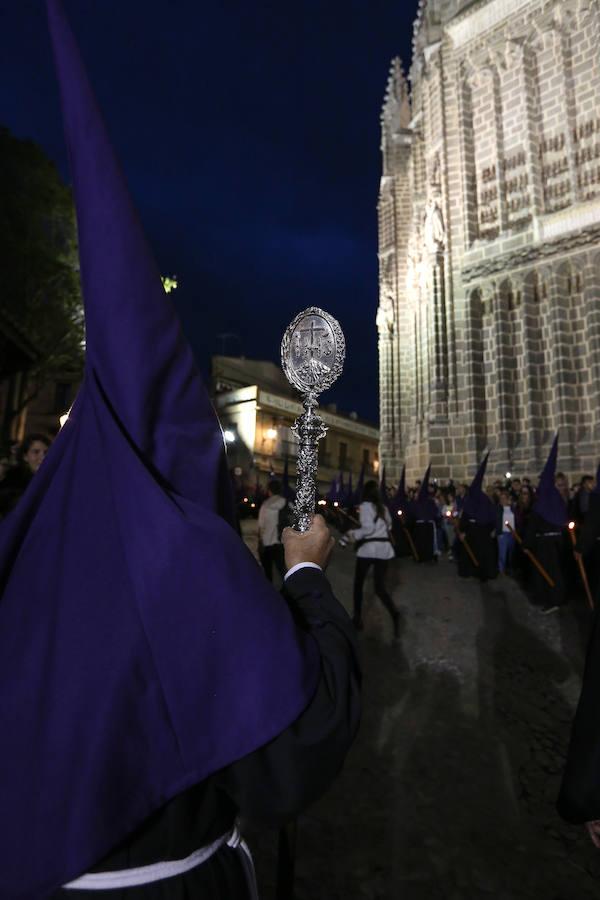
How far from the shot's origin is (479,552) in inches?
448

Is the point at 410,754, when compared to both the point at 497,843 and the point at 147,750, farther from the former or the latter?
the point at 147,750

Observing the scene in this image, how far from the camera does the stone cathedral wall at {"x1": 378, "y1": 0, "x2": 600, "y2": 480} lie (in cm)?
1678

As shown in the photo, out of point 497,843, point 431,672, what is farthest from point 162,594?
point 431,672

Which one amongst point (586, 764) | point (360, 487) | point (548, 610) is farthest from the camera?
point (360, 487)

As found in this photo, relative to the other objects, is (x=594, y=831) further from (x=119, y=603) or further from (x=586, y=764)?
(x=119, y=603)

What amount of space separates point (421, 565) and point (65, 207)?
1661 centimetres

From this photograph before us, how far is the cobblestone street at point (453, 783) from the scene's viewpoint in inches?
130

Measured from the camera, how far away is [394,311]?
22.7 meters

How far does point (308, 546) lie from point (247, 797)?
60 centimetres

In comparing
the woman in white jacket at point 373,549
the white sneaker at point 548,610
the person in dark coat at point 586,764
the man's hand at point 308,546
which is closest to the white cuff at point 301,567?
the man's hand at point 308,546

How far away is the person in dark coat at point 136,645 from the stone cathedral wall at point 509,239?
16325mm

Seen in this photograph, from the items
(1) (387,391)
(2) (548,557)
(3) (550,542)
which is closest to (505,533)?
(3) (550,542)

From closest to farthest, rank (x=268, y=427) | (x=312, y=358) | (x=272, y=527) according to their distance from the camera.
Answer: (x=312, y=358) → (x=272, y=527) → (x=268, y=427)

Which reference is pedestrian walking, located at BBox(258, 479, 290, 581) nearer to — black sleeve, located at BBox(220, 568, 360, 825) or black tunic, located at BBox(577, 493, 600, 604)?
black tunic, located at BBox(577, 493, 600, 604)
